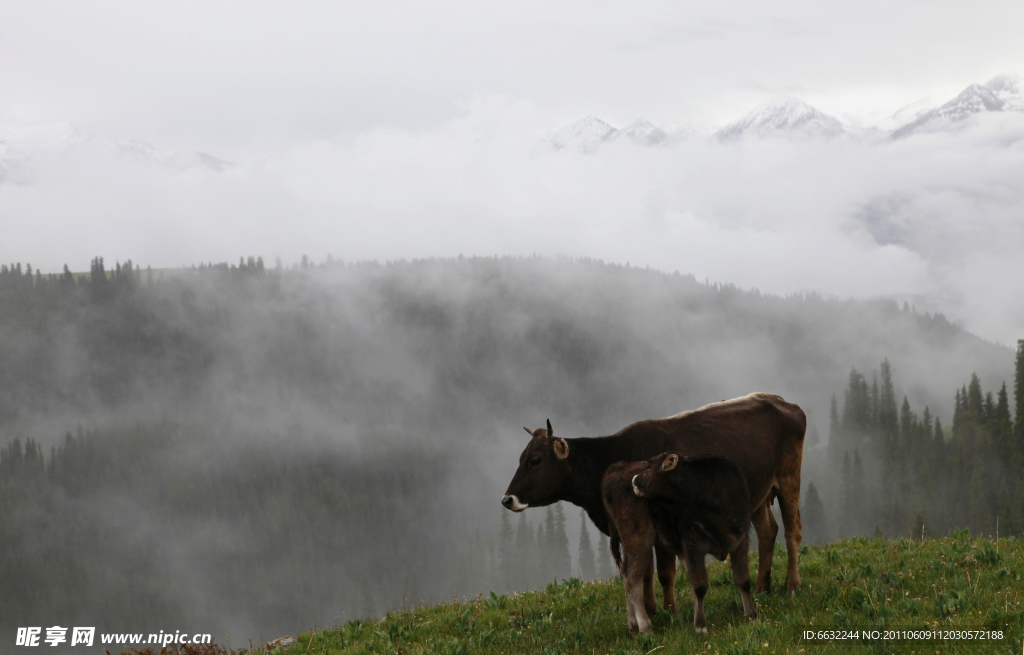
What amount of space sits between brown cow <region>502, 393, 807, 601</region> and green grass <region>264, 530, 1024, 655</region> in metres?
1.34

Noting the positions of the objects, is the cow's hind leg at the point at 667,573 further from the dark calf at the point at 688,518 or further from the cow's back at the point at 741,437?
the cow's back at the point at 741,437

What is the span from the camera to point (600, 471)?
13.0 metres

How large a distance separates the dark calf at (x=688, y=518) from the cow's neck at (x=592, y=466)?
180 centimetres

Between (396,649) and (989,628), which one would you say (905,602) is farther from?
(396,649)

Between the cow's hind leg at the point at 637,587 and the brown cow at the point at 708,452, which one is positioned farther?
the brown cow at the point at 708,452

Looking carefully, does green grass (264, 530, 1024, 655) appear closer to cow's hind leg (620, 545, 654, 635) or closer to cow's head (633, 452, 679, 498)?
cow's hind leg (620, 545, 654, 635)

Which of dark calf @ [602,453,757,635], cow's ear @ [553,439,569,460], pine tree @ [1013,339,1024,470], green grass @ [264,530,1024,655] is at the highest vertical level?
cow's ear @ [553,439,569,460]

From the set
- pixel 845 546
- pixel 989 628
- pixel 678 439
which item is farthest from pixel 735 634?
pixel 845 546

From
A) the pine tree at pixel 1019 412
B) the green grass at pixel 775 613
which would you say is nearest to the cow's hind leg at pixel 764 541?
the green grass at pixel 775 613

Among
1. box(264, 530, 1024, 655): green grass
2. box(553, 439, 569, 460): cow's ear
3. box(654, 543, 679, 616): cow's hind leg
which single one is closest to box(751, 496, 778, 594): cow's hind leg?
box(264, 530, 1024, 655): green grass

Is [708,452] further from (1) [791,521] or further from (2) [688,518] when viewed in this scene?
(1) [791,521]

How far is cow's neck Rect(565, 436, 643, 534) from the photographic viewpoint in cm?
1294

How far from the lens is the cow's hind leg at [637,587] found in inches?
421

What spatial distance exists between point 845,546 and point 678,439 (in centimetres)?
710
